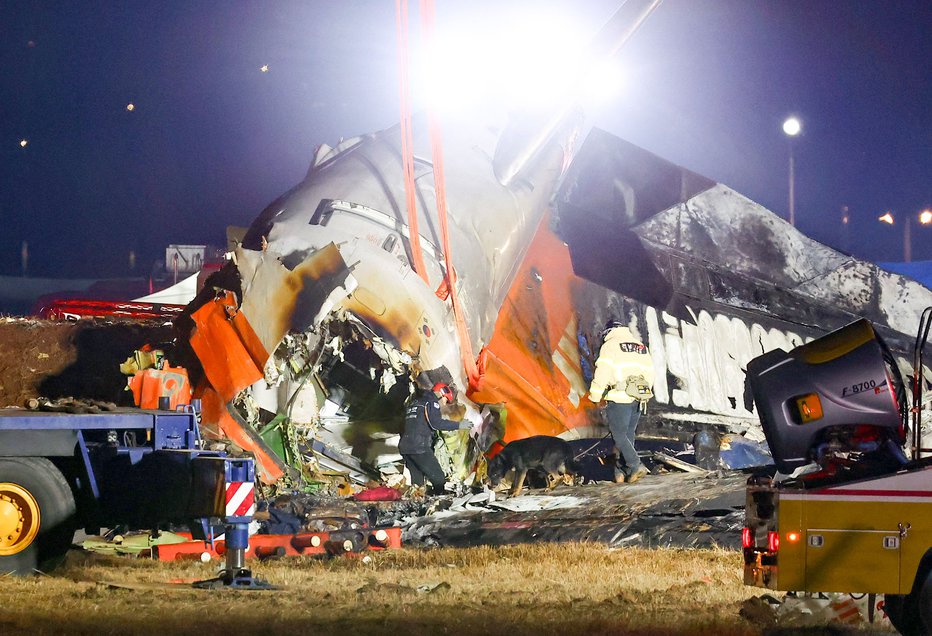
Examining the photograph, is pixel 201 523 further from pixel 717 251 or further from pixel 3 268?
pixel 3 268

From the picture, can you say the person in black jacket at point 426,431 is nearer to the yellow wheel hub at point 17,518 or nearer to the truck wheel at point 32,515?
the truck wheel at point 32,515

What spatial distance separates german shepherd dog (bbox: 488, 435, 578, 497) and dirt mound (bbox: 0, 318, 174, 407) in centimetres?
649

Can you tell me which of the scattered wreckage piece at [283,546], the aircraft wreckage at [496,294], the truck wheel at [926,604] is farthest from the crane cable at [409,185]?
the truck wheel at [926,604]

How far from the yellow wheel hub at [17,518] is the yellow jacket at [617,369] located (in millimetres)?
7005

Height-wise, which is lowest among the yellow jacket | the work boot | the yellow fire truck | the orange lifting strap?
the work boot

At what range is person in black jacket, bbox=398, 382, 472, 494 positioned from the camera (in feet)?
42.7

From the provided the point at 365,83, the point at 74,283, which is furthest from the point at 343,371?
the point at 74,283

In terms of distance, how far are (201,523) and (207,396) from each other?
137 inches

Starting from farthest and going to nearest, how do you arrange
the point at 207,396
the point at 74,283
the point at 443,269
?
1. the point at 74,283
2. the point at 443,269
3. the point at 207,396

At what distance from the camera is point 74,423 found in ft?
27.9

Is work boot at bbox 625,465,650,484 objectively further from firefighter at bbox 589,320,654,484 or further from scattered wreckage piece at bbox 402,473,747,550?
scattered wreckage piece at bbox 402,473,747,550

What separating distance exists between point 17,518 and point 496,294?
27.0 feet

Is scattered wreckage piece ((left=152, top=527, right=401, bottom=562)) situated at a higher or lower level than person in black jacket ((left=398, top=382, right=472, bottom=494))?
lower

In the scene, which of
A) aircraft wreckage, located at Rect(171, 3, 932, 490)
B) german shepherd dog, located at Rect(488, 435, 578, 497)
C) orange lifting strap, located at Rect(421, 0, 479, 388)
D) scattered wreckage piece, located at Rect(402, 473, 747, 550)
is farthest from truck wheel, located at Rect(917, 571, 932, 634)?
german shepherd dog, located at Rect(488, 435, 578, 497)
